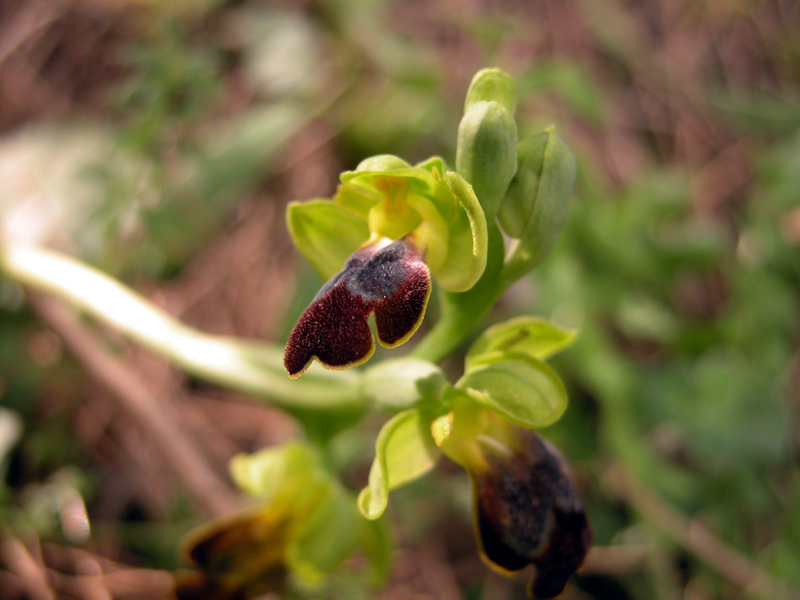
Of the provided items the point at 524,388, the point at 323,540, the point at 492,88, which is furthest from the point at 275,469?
the point at 492,88

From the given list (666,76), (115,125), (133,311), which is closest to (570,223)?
(133,311)

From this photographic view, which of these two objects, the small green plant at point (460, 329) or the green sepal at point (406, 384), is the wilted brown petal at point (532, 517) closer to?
the small green plant at point (460, 329)

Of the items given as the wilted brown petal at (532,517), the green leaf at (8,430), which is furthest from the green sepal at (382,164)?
the green leaf at (8,430)

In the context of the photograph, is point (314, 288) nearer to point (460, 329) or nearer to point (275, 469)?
point (275, 469)

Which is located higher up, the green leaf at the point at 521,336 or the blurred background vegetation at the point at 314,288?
the green leaf at the point at 521,336

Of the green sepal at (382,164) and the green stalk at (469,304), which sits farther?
the green stalk at (469,304)

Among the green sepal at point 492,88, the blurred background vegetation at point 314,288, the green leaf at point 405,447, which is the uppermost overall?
the green sepal at point 492,88

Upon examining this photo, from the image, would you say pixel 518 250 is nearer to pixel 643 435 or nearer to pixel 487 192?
pixel 487 192
